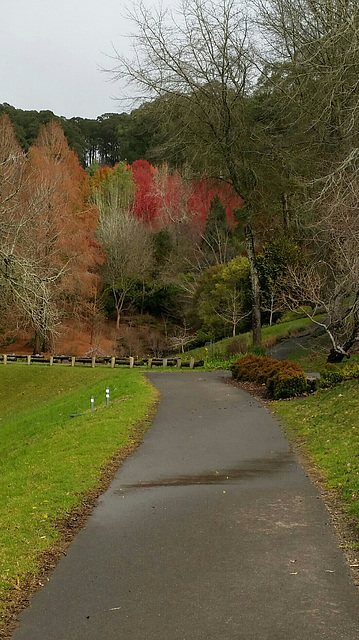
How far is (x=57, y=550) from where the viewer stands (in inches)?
255

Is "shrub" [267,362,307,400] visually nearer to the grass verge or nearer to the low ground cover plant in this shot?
the low ground cover plant

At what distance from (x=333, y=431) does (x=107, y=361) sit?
2296 cm

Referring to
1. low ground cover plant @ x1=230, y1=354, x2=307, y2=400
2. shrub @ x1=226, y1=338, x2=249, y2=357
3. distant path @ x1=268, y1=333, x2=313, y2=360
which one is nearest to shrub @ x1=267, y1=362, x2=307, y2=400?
low ground cover plant @ x1=230, y1=354, x2=307, y2=400

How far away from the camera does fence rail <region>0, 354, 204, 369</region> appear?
3203 centimetres

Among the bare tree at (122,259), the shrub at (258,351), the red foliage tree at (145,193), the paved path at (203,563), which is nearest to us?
the paved path at (203,563)

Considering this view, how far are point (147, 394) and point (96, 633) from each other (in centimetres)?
1489

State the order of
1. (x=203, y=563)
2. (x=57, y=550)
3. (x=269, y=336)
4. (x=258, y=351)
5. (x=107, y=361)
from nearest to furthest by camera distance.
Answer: (x=203, y=563)
(x=57, y=550)
(x=258, y=351)
(x=269, y=336)
(x=107, y=361)

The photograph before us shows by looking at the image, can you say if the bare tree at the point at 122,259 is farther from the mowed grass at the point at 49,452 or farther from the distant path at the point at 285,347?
the mowed grass at the point at 49,452

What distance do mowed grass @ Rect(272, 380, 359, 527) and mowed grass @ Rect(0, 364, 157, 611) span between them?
10.9 ft

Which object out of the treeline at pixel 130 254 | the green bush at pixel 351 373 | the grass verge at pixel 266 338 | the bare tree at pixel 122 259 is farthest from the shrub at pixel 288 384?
the bare tree at pixel 122 259

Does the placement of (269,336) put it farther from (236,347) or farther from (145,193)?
(145,193)

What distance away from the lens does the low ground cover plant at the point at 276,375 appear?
1814 cm

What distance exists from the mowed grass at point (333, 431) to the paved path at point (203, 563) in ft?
1.39

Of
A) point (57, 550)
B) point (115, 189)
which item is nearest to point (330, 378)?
point (57, 550)
